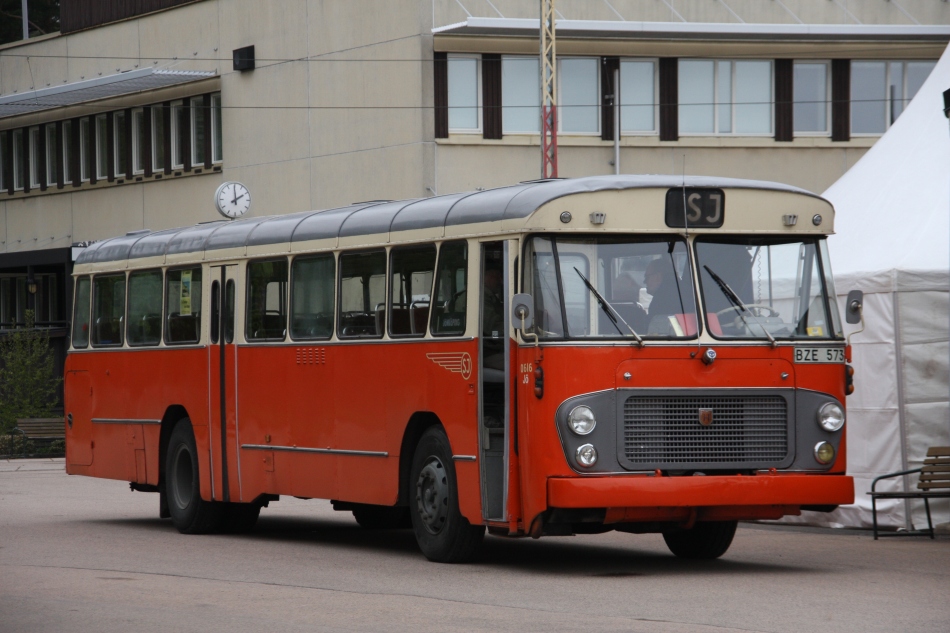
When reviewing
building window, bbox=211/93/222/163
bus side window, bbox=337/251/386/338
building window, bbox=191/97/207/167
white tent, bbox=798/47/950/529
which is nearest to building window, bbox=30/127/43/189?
building window, bbox=191/97/207/167

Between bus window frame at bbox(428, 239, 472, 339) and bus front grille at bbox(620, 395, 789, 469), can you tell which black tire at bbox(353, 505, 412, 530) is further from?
bus front grille at bbox(620, 395, 789, 469)

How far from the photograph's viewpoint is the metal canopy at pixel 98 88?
140 feet

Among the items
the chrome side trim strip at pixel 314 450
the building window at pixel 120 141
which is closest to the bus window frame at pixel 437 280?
the chrome side trim strip at pixel 314 450

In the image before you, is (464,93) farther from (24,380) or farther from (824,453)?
(824,453)

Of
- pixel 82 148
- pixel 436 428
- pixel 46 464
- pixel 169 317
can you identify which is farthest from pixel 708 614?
pixel 82 148

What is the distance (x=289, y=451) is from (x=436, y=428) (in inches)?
106

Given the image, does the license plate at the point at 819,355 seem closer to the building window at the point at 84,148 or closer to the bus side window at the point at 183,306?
the bus side window at the point at 183,306

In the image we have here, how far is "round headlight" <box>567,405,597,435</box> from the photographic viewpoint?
12406 mm

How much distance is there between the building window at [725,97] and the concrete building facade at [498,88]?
0.04 metres

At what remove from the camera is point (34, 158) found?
51438mm

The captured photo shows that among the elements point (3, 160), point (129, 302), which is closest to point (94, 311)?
point (129, 302)

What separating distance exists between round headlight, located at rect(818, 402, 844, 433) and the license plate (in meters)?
0.33

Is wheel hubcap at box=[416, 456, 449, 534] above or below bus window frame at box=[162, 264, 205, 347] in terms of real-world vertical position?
below

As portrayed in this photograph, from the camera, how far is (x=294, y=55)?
40.5 metres
